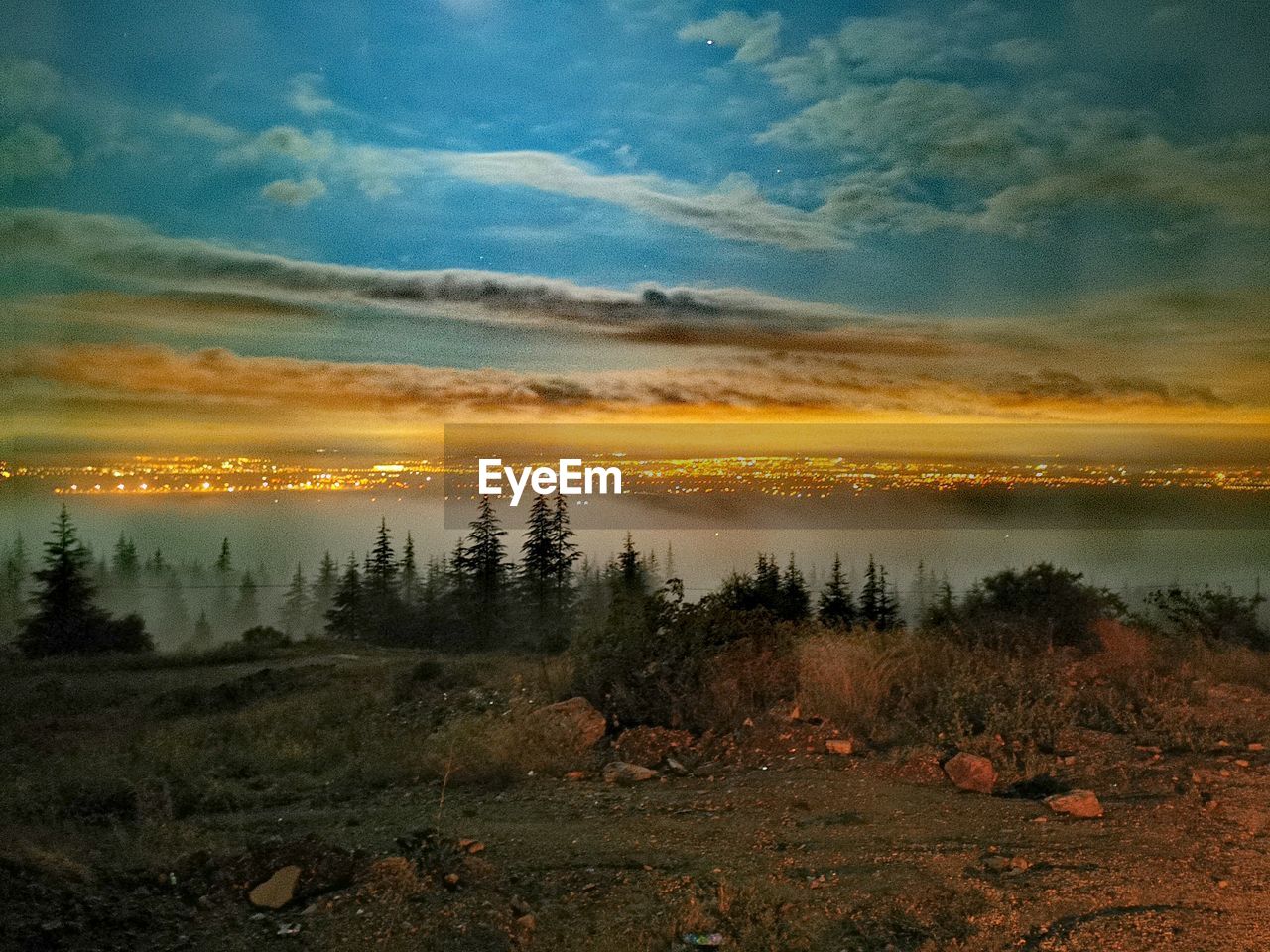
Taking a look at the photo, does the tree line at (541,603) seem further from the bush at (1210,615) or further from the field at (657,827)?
the field at (657,827)

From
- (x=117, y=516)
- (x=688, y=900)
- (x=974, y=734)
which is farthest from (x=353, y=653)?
(x=688, y=900)

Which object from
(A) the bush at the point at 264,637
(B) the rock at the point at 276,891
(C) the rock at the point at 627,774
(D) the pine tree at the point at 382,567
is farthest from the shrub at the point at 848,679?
(A) the bush at the point at 264,637

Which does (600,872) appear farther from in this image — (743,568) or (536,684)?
(743,568)

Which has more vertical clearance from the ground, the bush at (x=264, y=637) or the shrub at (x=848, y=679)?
the shrub at (x=848, y=679)

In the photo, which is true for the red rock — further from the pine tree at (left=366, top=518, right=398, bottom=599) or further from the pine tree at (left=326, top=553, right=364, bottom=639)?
the pine tree at (left=326, top=553, right=364, bottom=639)

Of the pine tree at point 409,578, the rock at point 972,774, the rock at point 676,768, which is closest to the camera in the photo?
the rock at point 972,774

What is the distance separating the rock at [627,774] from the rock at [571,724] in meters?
0.54

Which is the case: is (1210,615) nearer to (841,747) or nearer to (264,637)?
(841,747)

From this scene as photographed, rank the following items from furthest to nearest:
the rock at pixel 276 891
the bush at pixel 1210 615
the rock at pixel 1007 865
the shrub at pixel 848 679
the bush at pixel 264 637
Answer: the bush at pixel 264 637 → the bush at pixel 1210 615 → the shrub at pixel 848 679 → the rock at pixel 1007 865 → the rock at pixel 276 891

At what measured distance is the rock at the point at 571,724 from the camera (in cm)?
652

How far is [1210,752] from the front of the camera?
6141mm

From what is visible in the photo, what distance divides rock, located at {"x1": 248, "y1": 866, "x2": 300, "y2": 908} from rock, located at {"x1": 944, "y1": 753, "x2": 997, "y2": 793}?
3.54 metres

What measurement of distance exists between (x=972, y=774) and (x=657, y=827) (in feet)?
6.19

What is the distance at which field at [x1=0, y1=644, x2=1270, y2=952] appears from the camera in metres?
3.83
